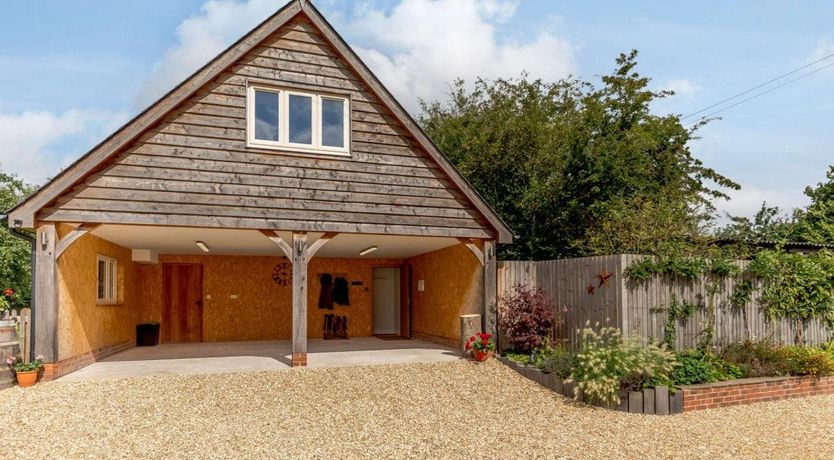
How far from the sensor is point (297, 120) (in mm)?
11375

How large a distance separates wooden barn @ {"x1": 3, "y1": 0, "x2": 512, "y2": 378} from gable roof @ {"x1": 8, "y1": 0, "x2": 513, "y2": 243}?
2 cm

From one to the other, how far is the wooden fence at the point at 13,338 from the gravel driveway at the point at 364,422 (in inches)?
16.9

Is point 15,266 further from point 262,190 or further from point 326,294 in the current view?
point 262,190

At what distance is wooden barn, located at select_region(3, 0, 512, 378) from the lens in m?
10.0

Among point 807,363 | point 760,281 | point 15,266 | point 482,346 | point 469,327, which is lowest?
point 807,363

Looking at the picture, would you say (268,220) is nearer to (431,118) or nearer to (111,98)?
(111,98)

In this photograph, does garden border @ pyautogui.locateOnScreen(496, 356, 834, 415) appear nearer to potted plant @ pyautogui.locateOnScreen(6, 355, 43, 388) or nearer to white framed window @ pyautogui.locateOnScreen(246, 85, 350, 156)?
white framed window @ pyautogui.locateOnScreen(246, 85, 350, 156)

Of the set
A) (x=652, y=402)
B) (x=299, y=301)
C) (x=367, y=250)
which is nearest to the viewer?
(x=652, y=402)

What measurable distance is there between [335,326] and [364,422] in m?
10.1

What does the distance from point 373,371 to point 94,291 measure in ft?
20.0

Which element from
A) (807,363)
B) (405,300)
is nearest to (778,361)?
(807,363)

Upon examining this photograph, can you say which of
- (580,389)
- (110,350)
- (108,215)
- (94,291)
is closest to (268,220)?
(108,215)

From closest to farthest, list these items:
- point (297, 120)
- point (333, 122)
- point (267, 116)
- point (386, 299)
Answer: point (267, 116)
point (297, 120)
point (333, 122)
point (386, 299)

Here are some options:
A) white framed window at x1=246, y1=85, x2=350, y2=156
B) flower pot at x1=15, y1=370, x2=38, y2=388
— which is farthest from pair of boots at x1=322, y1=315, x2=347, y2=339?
flower pot at x1=15, y1=370, x2=38, y2=388
